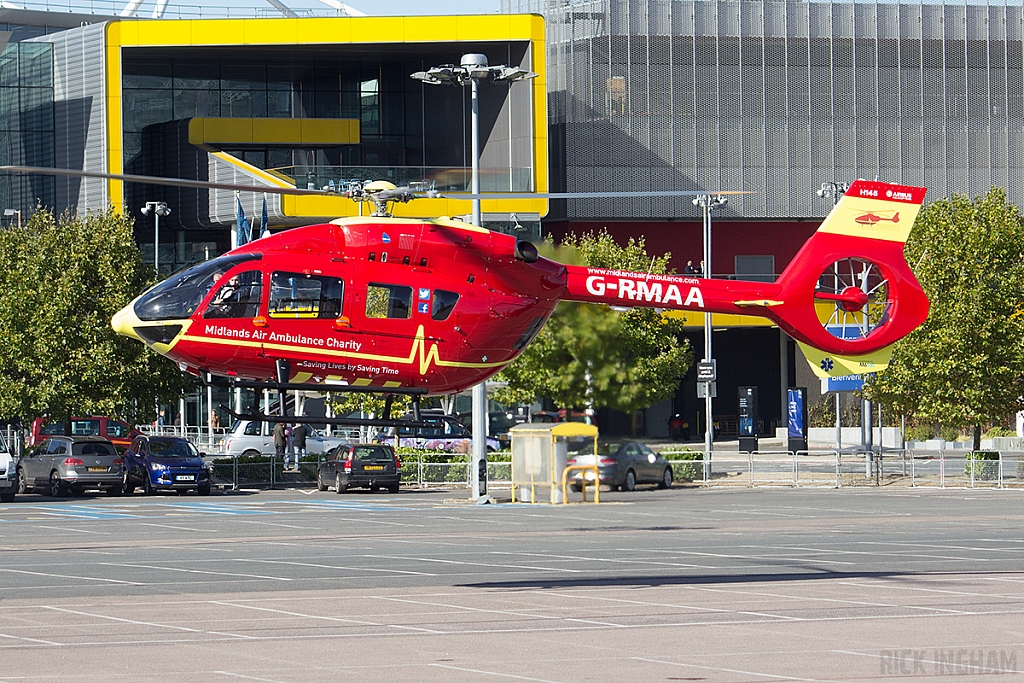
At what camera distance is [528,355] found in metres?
46.9

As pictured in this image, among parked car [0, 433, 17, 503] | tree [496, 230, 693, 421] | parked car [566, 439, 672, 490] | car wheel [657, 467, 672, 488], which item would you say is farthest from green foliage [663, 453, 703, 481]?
parked car [0, 433, 17, 503]

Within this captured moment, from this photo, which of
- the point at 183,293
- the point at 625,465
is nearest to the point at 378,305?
the point at 183,293

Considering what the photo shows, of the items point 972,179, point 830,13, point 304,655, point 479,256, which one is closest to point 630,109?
point 830,13

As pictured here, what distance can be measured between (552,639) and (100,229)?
3705 cm

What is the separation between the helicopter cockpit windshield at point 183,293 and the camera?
712 inches

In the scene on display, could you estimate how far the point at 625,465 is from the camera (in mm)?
44500

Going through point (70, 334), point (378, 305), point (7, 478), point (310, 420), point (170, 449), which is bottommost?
point (7, 478)

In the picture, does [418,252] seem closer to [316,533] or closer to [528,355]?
[316,533]

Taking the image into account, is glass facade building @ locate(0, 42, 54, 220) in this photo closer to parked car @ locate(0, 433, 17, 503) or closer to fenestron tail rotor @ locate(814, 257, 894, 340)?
parked car @ locate(0, 433, 17, 503)

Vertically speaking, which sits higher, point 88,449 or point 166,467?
point 88,449

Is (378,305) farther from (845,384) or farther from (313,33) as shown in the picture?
(313,33)

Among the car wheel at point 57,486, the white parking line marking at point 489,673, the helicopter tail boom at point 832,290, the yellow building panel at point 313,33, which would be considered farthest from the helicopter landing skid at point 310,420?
the yellow building panel at point 313,33

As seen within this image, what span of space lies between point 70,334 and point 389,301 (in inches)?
1249

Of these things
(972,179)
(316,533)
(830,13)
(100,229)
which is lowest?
(316,533)
